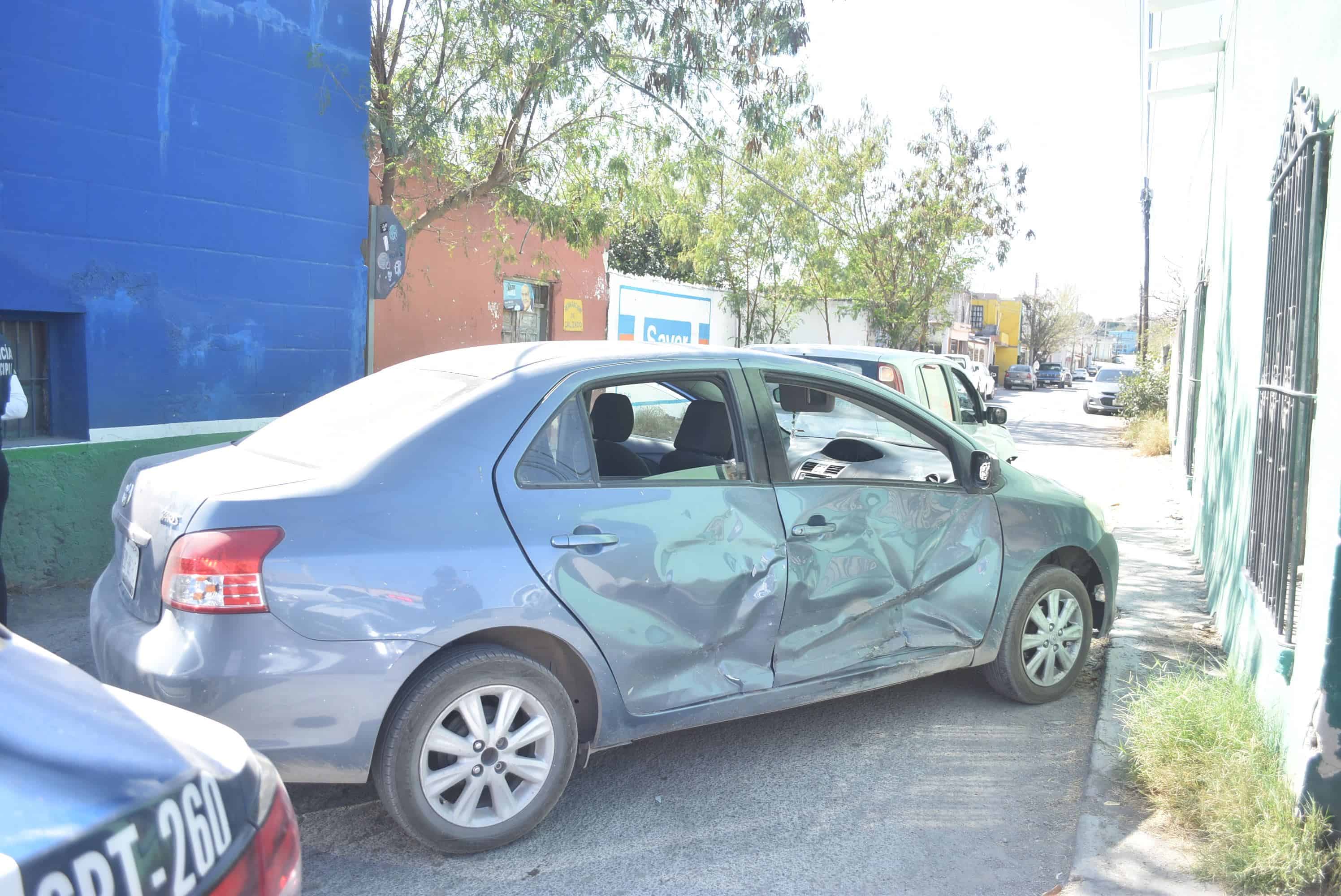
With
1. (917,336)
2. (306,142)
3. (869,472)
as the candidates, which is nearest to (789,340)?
(917,336)

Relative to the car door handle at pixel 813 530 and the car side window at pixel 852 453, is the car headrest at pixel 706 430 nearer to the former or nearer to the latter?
the car side window at pixel 852 453

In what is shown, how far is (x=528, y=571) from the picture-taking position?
132 inches

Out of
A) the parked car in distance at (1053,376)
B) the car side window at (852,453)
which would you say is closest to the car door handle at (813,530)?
the car side window at (852,453)

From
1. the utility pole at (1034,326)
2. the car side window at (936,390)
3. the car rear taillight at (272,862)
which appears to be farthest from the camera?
the utility pole at (1034,326)

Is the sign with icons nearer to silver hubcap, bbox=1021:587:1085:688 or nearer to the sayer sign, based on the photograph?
silver hubcap, bbox=1021:587:1085:688

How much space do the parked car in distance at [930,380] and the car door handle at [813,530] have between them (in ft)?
13.5

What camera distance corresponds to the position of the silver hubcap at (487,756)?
3.26m

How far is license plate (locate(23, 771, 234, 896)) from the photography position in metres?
1.32

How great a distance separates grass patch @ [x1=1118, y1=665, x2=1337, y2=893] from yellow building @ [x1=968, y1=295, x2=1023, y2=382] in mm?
69941

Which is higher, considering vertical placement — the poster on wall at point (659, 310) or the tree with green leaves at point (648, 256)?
the tree with green leaves at point (648, 256)

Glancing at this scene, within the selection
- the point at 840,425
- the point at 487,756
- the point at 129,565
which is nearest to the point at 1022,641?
the point at 487,756

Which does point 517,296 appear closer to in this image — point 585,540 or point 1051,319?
point 585,540

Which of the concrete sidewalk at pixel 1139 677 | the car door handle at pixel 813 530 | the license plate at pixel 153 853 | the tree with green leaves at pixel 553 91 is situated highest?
the tree with green leaves at pixel 553 91

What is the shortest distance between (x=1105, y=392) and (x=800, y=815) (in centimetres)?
3220
